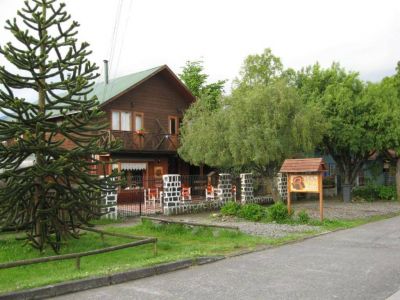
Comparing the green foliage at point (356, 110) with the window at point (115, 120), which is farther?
the window at point (115, 120)

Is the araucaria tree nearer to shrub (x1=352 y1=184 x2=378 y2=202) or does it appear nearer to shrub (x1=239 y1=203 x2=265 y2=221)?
shrub (x1=239 y1=203 x2=265 y2=221)

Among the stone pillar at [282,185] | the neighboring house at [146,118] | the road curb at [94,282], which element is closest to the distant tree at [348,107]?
the stone pillar at [282,185]

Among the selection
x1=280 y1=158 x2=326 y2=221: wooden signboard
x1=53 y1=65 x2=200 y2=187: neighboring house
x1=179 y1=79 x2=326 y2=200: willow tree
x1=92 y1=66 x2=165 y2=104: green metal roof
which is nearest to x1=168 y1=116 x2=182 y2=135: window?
x1=53 y1=65 x2=200 y2=187: neighboring house

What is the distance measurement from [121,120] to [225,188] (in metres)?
8.07

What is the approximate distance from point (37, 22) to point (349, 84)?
60.9ft

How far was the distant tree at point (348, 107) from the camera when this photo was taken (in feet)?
77.6

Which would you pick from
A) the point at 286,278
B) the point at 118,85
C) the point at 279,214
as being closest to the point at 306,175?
the point at 279,214

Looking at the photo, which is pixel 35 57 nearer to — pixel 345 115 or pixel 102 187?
pixel 102 187

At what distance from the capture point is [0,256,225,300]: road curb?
22.4 ft

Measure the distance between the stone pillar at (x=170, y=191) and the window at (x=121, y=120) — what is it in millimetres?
8165

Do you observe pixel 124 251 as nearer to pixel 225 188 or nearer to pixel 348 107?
pixel 225 188

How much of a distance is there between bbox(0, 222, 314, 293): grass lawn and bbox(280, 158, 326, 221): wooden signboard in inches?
115

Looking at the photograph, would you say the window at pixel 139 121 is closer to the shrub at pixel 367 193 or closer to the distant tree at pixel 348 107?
the distant tree at pixel 348 107

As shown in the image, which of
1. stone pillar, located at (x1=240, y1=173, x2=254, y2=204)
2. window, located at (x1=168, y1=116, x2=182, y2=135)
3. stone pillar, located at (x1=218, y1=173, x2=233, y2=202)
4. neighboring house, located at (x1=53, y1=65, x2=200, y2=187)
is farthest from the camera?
window, located at (x1=168, y1=116, x2=182, y2=135)
